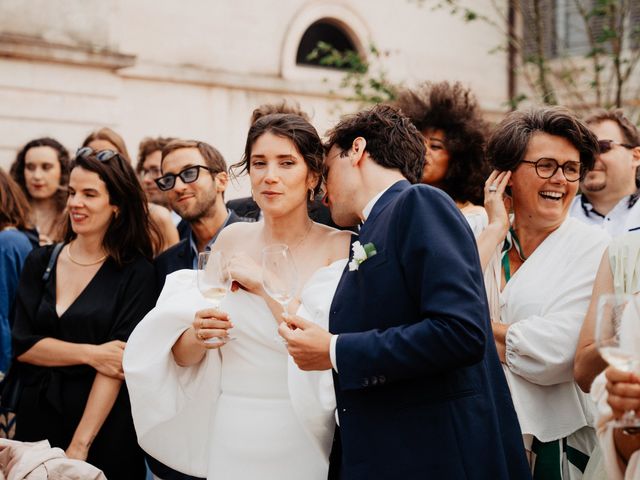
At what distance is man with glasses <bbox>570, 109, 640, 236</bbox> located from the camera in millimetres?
5199

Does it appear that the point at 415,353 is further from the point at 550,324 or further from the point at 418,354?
the point at 550,324

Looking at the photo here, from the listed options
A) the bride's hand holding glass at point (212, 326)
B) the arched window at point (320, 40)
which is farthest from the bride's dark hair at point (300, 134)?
the arched window at point (320, 40)

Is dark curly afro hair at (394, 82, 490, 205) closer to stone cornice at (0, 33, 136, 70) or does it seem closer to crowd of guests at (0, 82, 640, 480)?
crowd of guests at (0, 82, 640, 480)

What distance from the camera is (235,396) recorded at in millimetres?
3553

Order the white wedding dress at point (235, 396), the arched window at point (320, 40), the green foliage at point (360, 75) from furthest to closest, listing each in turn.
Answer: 1. the arched window at point (320, 40)
2. the green foliage at point (360, 75)
3. the white wedding dress at point (235, 396)

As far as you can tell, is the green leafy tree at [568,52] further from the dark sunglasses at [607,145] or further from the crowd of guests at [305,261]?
the crowd of guests at [305,261]

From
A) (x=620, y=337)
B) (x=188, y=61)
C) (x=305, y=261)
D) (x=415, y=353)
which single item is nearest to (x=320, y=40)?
(x=188, y=61)

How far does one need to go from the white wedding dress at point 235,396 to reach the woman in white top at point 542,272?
34.6 inches

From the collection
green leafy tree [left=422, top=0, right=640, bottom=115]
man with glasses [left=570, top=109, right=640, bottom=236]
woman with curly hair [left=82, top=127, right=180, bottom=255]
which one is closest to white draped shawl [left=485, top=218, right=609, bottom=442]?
man with glasses [left=570, top=109, right=640, bottom=236]

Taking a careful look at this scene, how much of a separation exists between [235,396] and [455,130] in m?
2.27

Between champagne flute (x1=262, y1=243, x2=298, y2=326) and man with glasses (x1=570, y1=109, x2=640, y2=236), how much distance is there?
281 centimetres

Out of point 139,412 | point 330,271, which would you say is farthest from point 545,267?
point 139,412

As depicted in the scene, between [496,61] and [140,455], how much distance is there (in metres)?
13.8

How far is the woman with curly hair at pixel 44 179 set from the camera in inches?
271
